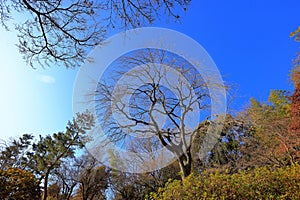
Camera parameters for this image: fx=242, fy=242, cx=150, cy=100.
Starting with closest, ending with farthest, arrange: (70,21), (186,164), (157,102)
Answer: (70,21) < (186,164) < (157,102)

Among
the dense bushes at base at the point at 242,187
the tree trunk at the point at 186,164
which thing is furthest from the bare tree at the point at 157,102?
the dense bushes at base at the point at 242,187

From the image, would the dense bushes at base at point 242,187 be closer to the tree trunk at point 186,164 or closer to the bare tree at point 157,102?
the tree trunk at point 186,164

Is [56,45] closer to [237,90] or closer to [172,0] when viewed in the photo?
[172,0]

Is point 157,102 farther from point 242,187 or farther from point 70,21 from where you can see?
point 70,21

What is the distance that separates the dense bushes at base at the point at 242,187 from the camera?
9.72ft

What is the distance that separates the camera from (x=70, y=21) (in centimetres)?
252

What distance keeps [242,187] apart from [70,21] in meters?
2.79

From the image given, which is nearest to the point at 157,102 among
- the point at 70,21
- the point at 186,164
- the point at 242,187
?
the point at 186,164

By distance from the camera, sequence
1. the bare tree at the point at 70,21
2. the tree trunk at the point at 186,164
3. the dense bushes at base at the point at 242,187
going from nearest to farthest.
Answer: the bare tree at the point at 70,21 < the dense bushes at base at the point at 242,187 < the tree trunk at the point at 186,164

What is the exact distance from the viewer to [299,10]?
914cm

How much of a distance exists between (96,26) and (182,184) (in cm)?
241

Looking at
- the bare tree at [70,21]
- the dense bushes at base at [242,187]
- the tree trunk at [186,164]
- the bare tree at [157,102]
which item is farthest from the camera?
the bare tree at [157,102]

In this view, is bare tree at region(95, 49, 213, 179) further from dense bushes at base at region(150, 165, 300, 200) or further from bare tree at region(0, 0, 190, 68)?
bare tree at region(0, 0, 190, 68)

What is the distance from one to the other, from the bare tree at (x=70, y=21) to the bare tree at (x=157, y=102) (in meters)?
3.89
